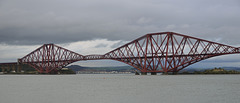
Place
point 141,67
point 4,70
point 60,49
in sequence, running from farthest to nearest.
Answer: point 4,70 < point 60,49 < point 141,67

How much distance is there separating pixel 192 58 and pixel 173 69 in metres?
8.84

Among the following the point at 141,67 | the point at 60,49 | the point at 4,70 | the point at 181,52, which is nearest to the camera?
the point at 181,52

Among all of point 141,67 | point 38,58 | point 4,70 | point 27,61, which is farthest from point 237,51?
point 4,70

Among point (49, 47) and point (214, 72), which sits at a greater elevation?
point (49, 47)

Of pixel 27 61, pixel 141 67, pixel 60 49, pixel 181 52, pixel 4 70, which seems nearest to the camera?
pixel 181 52

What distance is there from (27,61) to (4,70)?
32.4m

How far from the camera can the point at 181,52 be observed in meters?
97.7

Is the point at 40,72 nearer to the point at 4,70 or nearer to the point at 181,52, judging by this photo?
the point at 4,70

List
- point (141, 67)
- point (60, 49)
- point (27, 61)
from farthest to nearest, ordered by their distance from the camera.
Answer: point (27, 61)
point (60, 49)
point (141, 67)

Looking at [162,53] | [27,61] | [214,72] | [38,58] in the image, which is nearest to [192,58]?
[162,53]

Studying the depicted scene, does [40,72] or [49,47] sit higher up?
[49,47]

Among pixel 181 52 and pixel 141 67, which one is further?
pixel 141 67

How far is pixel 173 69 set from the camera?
103 m

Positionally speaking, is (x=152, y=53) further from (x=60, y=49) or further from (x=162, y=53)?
(x=60, y=49)
